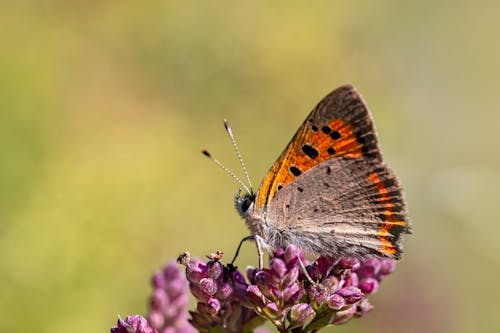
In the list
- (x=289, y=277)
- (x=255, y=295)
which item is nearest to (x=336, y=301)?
(x=289, y=277)

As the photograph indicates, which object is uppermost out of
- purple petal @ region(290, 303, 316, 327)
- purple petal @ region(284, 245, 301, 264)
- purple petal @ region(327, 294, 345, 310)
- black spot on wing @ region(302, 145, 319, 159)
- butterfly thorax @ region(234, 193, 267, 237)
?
black spot on wing @ region(302, 145, 319, 159)

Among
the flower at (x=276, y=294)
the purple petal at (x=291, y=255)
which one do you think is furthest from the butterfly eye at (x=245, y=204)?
the purple petal at (x=291, y=255)

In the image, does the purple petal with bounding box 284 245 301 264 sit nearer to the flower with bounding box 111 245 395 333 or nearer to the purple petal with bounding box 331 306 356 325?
the flower with bounding box 111 245 395 333

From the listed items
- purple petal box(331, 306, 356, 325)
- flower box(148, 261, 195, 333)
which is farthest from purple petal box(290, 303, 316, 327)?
flower box(148, 261, 195, 333)

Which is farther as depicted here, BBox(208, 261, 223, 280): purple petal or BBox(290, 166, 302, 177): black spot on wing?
BBox(290, 166, 302, 177): black spot on wing

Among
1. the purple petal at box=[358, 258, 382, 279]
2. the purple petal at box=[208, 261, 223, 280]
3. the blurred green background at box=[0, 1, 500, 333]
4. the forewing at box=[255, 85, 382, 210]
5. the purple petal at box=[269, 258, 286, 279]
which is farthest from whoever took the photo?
the blurred green background at box=[0, 1, 500, 333]

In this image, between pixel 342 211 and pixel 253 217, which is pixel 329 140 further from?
pixel 253 217

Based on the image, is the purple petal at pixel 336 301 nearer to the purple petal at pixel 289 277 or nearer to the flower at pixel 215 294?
the purple petal at pixel 289 277

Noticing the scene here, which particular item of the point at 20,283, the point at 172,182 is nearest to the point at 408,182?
the point at 172,182
